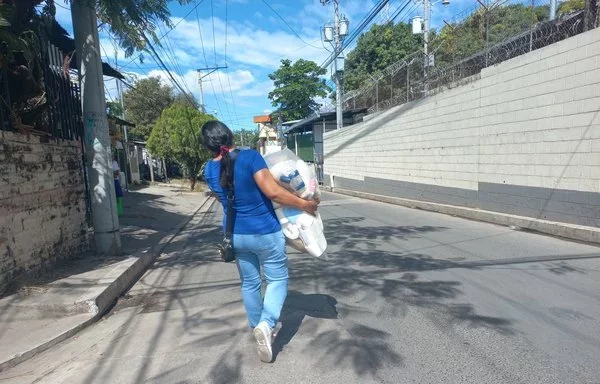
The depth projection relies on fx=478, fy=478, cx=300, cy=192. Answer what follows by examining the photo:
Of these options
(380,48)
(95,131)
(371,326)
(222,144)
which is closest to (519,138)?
(371,326)

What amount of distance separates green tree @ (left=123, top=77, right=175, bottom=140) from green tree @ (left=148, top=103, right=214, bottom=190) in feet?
51.1

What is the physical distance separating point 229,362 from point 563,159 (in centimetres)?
766

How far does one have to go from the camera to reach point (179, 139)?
23391 millimetres

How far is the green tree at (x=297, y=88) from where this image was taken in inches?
1784

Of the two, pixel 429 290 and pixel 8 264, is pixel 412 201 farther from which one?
pixel 8 264

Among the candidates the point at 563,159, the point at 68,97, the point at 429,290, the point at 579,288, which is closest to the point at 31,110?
the point at 68,97

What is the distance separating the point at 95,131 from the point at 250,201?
4.67m

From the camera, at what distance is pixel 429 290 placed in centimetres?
525

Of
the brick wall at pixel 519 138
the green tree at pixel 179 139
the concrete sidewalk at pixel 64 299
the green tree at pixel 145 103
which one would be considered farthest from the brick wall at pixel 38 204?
the green tree at pixel 145 103

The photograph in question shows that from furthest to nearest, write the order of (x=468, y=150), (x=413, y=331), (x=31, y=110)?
(x=468, y=150), (x=31, y=110), (x=413, y=331)

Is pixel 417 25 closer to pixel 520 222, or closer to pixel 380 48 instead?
pixel 380 48

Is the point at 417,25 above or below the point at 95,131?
above

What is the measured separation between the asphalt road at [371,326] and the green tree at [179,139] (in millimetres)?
16830

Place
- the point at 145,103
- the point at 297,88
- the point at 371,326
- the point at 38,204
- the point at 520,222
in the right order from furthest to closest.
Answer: the point at 297,88 < the point at 145,103 < the point at 520,222 < the point at 38,204 < the point at 371,326
